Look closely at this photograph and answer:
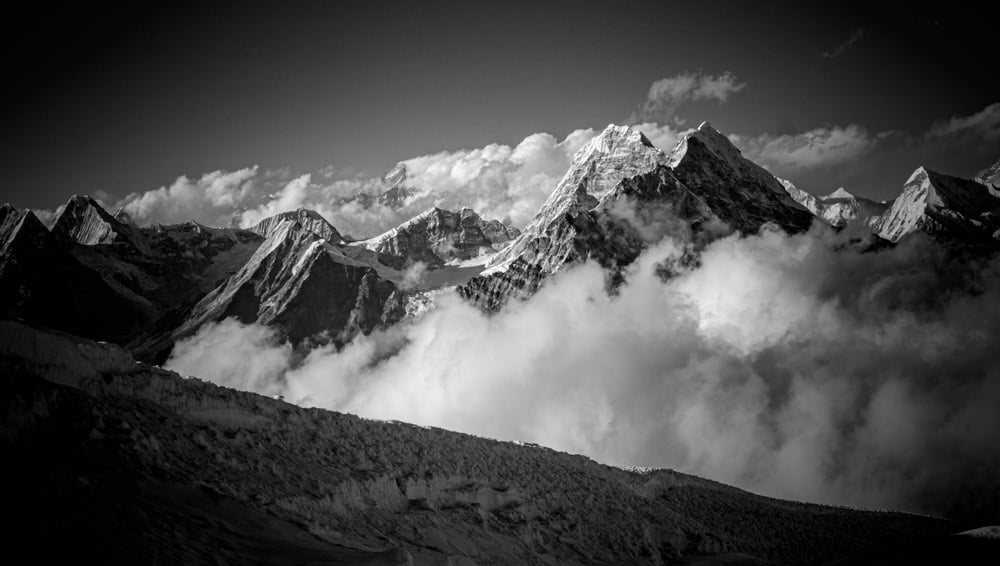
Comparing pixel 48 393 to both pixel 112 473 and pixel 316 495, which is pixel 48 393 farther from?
pixel 316 495

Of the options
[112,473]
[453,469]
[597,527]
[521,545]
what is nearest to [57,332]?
[112,473]

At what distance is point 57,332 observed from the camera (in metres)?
30.5

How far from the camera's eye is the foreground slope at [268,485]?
881 inches

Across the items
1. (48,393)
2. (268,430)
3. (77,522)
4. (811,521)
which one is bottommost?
(77,522)

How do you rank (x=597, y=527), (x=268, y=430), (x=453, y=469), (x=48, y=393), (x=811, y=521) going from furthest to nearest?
(x=811, y=521) < (x=597, y=527) < (x=453, y=469) < (x=268, y=430) < (x=48, y=393)

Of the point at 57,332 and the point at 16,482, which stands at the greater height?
the point at 57,332

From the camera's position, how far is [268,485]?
2995cm

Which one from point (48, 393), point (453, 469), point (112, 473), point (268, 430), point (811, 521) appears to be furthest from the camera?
point (811, 521)

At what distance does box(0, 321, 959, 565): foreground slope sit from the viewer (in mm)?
22375

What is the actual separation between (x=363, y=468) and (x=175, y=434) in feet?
31.0

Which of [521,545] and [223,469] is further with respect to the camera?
Answer: [521,545]

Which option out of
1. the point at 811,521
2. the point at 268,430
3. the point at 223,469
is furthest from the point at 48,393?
the point at 811,521

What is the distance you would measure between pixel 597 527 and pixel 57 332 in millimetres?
30322

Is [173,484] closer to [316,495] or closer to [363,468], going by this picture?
[316,495]
